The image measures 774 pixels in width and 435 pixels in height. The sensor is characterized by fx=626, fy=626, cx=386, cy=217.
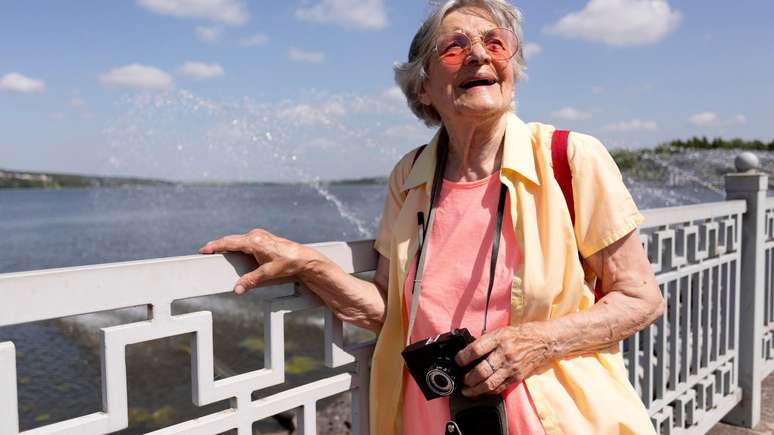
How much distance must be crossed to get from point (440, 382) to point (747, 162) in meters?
3.63

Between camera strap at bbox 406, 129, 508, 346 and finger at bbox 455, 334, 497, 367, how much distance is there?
15cm

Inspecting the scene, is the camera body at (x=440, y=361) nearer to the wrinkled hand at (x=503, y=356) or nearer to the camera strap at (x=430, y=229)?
the wrinkled hand at (x=503, y=356)

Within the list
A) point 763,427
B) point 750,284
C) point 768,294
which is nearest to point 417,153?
point 750,284

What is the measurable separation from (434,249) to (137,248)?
80.0 ft

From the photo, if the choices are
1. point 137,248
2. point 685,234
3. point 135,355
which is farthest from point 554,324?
point 137,248

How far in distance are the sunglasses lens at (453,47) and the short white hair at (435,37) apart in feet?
0.24

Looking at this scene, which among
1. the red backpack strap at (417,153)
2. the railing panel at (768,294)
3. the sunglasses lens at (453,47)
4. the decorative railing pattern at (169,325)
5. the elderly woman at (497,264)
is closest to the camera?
the decorative railing pattern at (169,325)

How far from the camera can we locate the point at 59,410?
6910mm

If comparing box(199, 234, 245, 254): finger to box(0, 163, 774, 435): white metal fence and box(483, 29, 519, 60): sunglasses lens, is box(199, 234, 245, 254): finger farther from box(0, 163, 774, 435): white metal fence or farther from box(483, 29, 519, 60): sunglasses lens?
box(483, 29, 519, 60): sunglasses lens

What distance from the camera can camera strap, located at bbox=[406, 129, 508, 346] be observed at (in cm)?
196

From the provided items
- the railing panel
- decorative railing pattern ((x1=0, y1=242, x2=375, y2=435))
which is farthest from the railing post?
decorative railing pattern ((x1=0, y1=242, x2=375, y2=435))

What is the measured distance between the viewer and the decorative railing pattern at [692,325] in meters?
3.37

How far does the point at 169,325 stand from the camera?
64.9 inches

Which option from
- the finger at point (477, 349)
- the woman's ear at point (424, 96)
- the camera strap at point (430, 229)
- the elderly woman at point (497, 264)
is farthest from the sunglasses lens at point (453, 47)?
the finger at point (477, 349)
